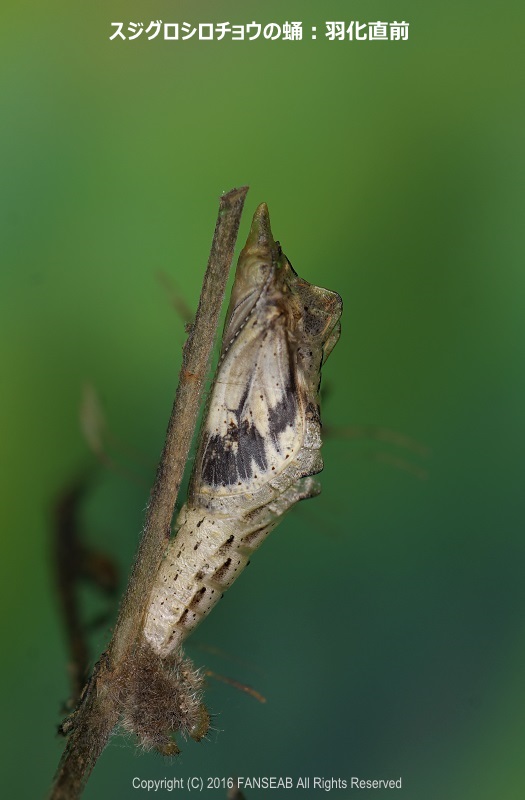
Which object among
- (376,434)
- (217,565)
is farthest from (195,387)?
(376,434)

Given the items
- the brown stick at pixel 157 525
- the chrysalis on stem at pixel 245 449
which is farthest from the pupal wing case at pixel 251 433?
the brown stick at pixel 157 525

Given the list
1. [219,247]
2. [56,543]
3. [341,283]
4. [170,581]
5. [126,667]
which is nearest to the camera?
[219,247]

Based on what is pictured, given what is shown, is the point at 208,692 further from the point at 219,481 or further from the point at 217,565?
the point at 219,481

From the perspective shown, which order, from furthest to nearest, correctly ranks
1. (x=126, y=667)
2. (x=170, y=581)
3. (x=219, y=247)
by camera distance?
(x=170, y=581) < (x=126, y=667) < (x=219, y=247)

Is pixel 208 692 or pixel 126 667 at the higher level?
pixel 126 667

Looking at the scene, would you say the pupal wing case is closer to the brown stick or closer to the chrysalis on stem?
the chrysalis on stem

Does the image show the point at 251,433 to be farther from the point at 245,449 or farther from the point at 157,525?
the point at 157,525

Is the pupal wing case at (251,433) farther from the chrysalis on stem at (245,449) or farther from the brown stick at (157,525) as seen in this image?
the brown stick at (157,525)

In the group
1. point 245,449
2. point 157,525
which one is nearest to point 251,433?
point 245,449
